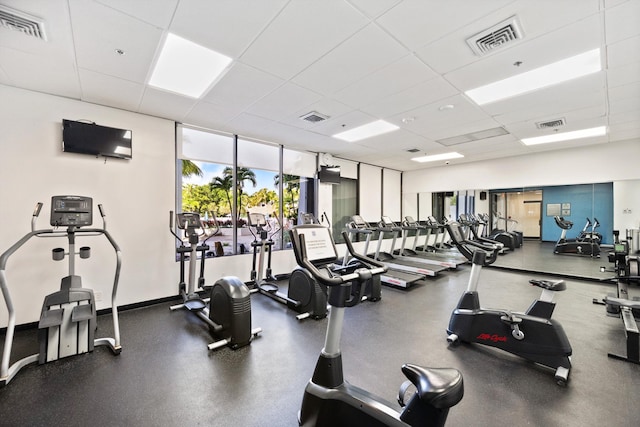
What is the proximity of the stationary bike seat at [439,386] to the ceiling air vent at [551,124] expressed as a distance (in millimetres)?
5135

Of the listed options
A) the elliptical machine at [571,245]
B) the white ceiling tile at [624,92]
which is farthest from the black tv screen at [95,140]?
the elliptical machine at [571,245]

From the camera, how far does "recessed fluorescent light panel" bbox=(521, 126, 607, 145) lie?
4896 mm

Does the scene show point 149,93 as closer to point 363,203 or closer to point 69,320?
point 69,320

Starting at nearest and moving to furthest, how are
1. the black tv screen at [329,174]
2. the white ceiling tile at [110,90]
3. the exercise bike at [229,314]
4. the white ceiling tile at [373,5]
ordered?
1. the white ceiling tile at [373,5]
2. the exercise bike at [229,314]
3. the white ceiling tile at [110,90]
4. the black tv screen at [329,174]

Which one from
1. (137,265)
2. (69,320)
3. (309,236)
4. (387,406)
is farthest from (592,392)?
(137,265)

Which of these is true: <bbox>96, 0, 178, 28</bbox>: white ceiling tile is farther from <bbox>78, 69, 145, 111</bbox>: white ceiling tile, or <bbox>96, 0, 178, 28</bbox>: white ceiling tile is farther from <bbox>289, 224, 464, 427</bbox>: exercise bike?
<bbox>289, 224, 464, 427</bbox>: exercise bike

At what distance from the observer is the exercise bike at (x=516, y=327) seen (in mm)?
2470

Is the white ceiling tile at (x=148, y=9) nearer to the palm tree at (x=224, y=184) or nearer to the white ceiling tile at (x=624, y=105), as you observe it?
the palm tree at (x=224, y=184)

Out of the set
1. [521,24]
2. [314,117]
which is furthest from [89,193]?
[521,24]

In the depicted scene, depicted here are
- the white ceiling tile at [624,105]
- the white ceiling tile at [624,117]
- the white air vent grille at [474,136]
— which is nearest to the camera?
the white ceiling tile at [624,105]

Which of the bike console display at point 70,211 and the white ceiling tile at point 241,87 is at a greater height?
the white ceiling tile at point 241,87

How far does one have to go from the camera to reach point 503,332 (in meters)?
2.75

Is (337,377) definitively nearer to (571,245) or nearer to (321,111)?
(321,111)

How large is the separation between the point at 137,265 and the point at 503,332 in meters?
4.97
